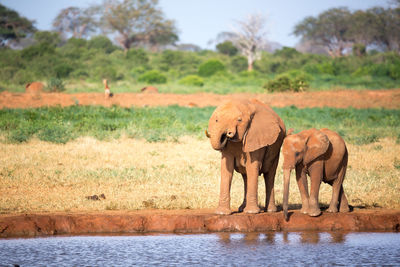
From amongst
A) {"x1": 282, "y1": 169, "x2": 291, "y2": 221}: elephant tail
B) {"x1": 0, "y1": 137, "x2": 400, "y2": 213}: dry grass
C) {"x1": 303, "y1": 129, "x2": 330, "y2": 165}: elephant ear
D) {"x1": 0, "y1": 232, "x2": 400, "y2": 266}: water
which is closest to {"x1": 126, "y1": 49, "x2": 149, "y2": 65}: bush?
{"x1": 0, "y1": 137, "x2": 400, "y2": 213}: dry grass

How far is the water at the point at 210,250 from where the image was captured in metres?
6.97

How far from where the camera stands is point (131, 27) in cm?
6272

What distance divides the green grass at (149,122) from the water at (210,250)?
854 centimetres

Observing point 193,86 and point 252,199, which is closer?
point 252,199

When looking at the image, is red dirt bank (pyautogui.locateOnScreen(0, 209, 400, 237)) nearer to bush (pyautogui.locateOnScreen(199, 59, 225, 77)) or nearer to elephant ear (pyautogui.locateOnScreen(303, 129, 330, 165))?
elephant ear (pyautogui.locateOnScreen(303, 129, 330, 165))

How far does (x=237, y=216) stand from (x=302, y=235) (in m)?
0.89

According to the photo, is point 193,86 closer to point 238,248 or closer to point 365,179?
point 365,179

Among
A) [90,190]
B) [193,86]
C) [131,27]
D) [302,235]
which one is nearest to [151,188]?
[90,190]

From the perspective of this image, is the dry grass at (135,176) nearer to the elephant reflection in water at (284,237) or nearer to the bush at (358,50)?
the elephant reflection in water at (284,237)

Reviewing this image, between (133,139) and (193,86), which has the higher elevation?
(193,86)

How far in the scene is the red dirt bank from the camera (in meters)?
8.28

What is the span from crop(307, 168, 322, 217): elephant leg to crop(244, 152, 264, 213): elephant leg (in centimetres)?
71

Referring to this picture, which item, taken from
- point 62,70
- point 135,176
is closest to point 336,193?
point 135,176

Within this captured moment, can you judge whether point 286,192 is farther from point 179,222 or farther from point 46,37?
point 46,37
